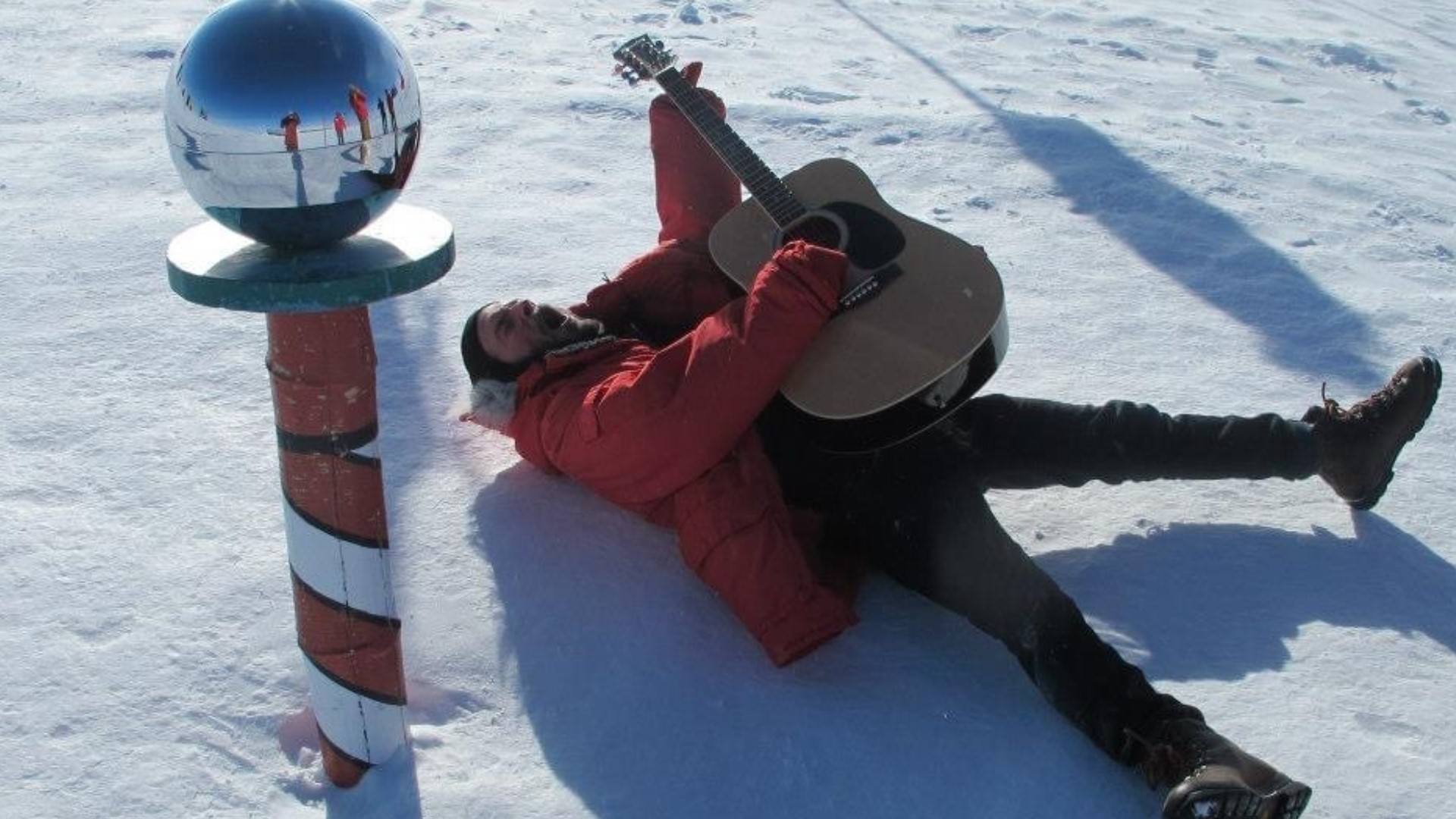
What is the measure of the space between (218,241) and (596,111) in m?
3.45

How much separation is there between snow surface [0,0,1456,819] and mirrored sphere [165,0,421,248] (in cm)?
95

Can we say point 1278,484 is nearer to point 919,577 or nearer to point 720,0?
point 919,577

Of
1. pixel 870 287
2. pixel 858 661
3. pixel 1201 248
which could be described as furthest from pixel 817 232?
pixel 1201 248

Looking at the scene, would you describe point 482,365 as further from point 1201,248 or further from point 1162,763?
point 1201,248

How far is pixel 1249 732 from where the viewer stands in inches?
90.2

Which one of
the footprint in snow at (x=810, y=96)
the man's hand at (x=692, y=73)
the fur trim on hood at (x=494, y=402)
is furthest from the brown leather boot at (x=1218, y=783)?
the footprint in snow at (x=810, y=96)

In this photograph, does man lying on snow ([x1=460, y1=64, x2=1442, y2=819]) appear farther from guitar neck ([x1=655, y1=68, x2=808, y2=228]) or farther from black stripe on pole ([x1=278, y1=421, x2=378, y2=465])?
black stripe on pole ([x1=278, y1=421, x2=378, y2=465])

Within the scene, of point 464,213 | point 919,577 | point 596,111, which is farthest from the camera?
point 596,111

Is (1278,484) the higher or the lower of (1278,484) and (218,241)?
the lower

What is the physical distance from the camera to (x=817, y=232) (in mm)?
3031

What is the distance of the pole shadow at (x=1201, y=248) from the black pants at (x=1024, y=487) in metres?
0.88

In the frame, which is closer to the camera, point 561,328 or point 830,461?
point 830,461

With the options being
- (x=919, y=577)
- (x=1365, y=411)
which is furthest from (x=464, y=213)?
(x=1365, y=411)

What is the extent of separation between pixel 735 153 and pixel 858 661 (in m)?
1.41
